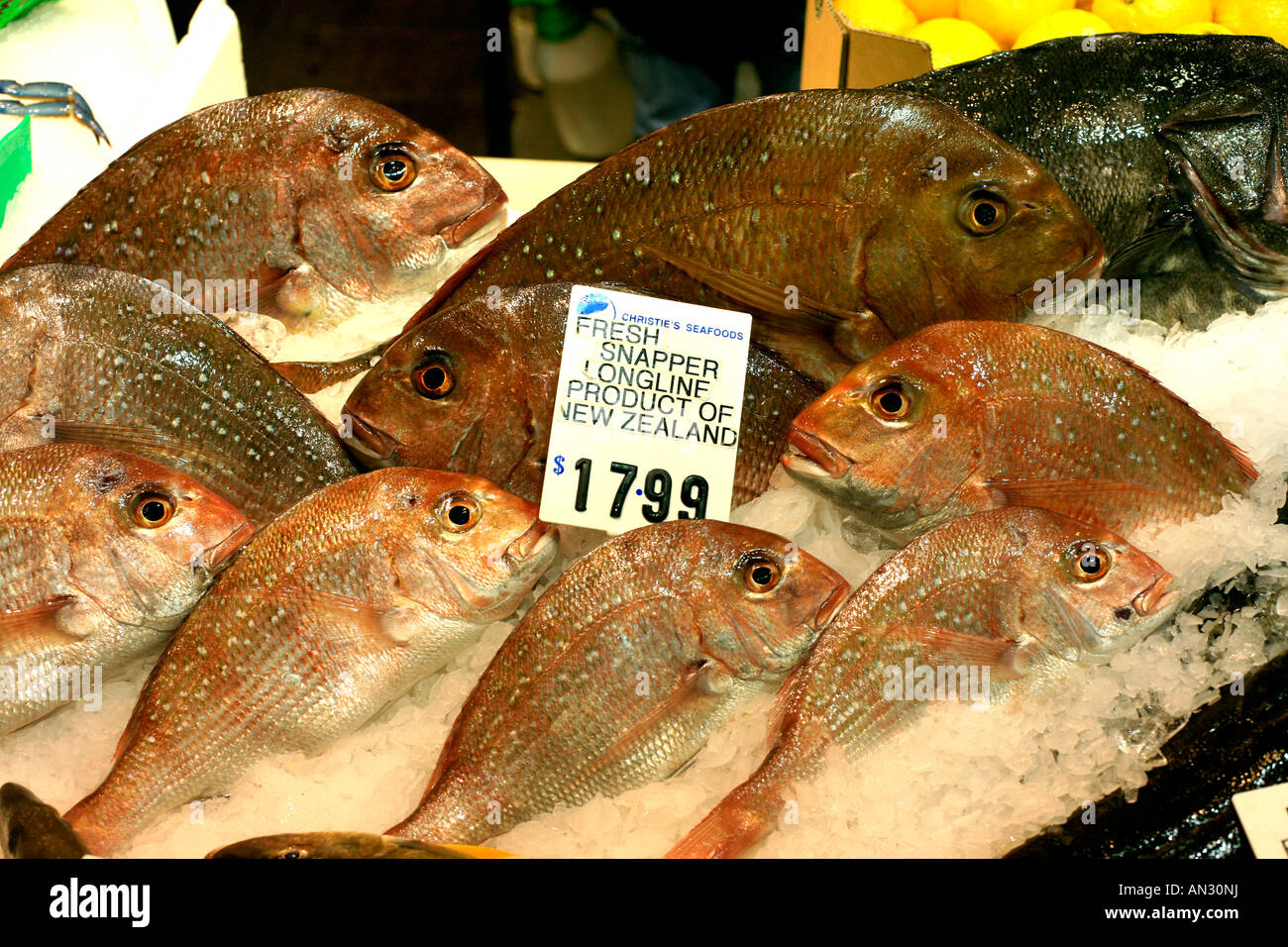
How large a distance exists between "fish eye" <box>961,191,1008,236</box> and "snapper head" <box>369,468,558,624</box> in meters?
0.86

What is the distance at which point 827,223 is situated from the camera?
1763 millimetres

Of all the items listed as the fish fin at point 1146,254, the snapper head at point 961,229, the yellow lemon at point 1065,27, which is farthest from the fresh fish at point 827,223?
the yellow lemon at point 1065,27

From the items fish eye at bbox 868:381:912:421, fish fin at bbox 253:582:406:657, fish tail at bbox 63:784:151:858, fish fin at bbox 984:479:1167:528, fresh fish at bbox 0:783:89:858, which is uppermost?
fish eye at bbox 868:381:912:421

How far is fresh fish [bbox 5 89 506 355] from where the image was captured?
6.45 ft

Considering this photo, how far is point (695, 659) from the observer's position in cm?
152

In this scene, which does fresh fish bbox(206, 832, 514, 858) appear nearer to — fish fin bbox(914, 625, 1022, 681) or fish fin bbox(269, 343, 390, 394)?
fish fin bbox(914, 625, 1022, 681)

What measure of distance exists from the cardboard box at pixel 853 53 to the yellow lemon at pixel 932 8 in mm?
272

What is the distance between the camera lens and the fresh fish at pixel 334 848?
1.24 meters

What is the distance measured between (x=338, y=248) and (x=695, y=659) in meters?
1.05

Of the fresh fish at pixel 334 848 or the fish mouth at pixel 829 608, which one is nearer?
the fresh fish at pixel 334 848

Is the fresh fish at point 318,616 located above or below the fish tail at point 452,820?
above

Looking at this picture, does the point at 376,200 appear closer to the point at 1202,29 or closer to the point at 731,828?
the point at 731,828

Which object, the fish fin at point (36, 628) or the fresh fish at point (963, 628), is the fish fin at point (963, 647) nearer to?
the fresh fish at point (963, 628)

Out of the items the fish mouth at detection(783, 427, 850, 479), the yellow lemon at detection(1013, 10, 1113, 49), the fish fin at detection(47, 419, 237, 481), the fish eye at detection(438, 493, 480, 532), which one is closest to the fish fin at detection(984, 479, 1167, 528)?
the fish mouth at detection(783, 427, 850, 479)
